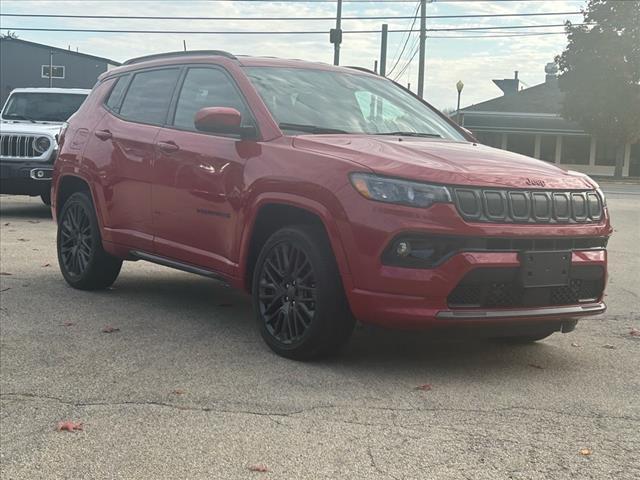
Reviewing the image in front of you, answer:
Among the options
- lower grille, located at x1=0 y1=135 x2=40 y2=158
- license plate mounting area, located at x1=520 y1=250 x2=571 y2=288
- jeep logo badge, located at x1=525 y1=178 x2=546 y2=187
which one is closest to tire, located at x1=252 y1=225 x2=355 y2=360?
license plate mounting area, located at x1=520 y1=250 x2=571 y2=288

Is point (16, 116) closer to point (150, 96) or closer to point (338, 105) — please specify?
point (150, 96)

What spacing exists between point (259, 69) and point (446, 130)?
1.45m

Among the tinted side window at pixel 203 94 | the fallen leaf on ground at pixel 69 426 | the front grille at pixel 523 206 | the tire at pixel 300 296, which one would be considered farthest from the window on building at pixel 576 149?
the fallen leaf on ground at pixel 69 426

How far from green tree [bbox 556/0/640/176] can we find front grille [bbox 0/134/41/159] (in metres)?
34.9

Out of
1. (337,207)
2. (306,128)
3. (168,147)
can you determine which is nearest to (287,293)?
(337,207)

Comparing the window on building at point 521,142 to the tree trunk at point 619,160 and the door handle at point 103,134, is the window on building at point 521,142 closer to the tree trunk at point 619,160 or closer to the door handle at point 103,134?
the tree trunk at point 619,160

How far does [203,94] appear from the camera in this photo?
596 centimetres

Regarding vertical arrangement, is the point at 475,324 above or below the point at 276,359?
above

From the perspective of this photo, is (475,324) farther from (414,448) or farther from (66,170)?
(66,170)

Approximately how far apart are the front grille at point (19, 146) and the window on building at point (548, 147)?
38.4 meters

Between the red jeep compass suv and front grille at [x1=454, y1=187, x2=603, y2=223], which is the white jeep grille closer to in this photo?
the red jeep compass suv

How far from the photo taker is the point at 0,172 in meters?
12.4

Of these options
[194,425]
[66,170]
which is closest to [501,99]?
[66,170]

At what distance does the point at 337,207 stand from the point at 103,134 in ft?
9.70
